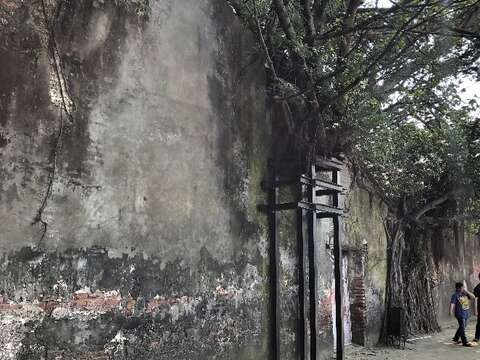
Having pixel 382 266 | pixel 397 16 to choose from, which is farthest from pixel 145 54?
pixel 382 266

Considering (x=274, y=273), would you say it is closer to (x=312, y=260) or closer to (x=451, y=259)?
(x=312, y=260)

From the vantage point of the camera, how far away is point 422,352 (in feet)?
29.5

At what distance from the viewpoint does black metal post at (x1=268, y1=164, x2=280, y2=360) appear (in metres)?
6.66

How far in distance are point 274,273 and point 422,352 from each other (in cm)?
408

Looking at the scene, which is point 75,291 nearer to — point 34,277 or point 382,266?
point 34,277

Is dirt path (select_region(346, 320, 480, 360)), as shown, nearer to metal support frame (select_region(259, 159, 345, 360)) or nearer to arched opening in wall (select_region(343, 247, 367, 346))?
arched opening in wall (select_region(343, 247, 367, 346))

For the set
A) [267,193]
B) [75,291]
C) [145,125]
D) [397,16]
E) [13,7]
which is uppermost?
[397,16]

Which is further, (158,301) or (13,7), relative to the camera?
(158,301)

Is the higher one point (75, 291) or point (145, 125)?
point (145, 125)

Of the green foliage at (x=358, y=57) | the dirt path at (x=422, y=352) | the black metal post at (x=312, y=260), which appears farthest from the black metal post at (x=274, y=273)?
the dirt path at (x=422, y=352)

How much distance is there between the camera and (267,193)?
6.96m

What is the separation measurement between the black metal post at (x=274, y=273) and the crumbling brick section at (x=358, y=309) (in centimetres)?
313

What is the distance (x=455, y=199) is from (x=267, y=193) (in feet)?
21.4

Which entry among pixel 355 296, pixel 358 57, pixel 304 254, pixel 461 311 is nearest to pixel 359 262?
pixel 355 296
